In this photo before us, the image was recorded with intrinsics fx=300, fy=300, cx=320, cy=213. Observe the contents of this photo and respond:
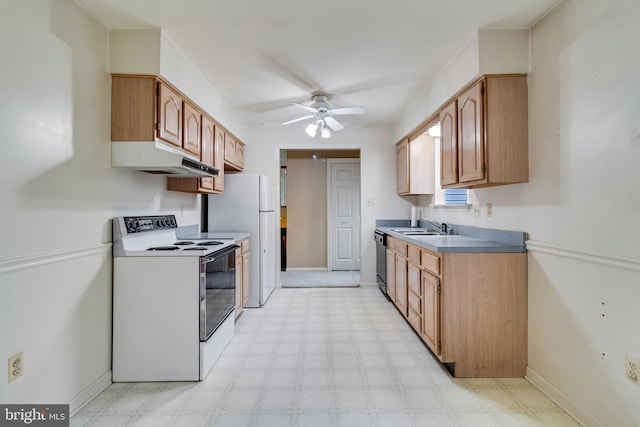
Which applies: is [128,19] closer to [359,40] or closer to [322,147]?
[359,40]

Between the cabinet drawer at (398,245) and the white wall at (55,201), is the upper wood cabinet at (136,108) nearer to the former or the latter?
the white wall at (55,201)

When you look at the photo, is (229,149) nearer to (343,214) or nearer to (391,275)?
(391,275)

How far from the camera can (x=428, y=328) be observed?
2.40 m

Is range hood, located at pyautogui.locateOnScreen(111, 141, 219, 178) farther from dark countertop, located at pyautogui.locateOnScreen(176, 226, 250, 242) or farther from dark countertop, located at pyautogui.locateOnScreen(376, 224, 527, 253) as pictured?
dark countertop, located at pyautogui.locateOnScreen(376, 224, 527, 253)

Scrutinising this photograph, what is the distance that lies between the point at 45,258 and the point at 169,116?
128cm

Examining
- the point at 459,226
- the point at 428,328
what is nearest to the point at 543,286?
the point at 428,328

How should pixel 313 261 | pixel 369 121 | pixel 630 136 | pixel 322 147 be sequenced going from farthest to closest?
pixel 313 261 < pixel 322 147 < pixel 369 121 < pixel 630 136

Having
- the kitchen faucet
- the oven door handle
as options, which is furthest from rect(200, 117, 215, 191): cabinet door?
the kitchen faucet

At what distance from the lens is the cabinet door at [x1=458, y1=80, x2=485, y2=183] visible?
214 centimetres

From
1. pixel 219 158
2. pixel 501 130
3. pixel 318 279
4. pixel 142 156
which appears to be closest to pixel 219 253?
pixel 142 156

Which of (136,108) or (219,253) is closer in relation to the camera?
(136,108)

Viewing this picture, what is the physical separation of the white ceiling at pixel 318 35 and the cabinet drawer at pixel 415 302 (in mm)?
2025

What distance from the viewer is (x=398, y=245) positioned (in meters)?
3.29

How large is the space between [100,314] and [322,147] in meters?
3.35
